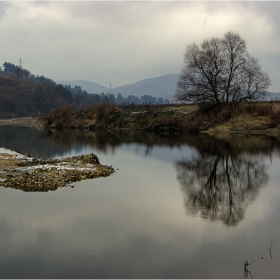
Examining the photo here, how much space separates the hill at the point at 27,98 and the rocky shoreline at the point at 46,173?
101570 mm

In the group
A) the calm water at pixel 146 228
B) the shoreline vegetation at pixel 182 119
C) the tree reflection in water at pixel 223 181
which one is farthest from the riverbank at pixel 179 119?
the calm water at pixel 146 228

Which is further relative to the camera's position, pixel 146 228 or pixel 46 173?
pixel 46 173

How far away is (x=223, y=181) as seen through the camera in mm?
15742

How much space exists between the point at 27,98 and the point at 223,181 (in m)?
131

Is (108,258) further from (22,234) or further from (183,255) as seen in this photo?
(22,234)

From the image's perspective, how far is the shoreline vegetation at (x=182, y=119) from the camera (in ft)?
138

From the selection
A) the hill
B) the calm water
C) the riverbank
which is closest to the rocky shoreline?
the calm water

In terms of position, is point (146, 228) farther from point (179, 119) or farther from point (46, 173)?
point (179, 119)

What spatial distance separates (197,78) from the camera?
44.8 meters

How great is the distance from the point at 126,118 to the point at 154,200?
42940 millimetres

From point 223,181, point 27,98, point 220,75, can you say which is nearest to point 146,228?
point 223,181

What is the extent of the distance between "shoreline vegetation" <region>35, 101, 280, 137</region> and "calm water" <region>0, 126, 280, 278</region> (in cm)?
2618

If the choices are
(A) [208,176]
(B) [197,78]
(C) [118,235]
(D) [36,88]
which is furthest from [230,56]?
(D) [36,88]

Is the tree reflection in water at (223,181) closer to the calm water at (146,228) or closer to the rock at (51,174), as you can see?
the calm water at (146,228)
